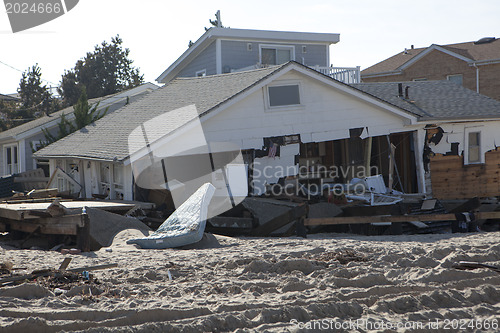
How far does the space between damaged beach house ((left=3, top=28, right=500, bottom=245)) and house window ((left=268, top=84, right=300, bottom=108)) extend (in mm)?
31

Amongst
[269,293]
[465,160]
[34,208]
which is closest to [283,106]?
[465,160]

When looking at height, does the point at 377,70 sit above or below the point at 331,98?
above

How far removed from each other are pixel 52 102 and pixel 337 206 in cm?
3977

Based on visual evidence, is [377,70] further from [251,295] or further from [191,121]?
[251,295]

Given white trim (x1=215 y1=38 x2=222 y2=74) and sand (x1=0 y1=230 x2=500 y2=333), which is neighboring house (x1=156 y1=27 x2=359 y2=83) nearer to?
white trim (x1=215 y1=38 x2=222 y2=74)

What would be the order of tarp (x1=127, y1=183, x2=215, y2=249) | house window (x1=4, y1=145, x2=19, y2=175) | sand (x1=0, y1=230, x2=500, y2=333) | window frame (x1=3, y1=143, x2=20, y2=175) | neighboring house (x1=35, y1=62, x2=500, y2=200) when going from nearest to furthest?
sand (x1=0, y1=230, x2=500, y2=333) < tarp (x1=127, y1=183, x2=215, y2=249) < neighboring house (x1=35, y1=62, x2=500, y2=200) < window frame (x1=3, y1=143, x2=20, y2=175) < house window (x1=4, y1=145, x2=19, y2=175)

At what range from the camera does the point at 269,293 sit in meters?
8.13

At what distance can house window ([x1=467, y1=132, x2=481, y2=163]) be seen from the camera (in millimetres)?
21641

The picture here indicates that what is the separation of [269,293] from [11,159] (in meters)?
28.9

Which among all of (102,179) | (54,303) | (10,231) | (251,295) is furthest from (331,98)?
(54,303)

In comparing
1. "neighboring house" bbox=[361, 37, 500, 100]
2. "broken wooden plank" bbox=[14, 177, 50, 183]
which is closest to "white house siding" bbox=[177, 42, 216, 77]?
"broken wooden plank" bbox=[14, 177, 50, 183]

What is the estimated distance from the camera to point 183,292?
26.5 feet

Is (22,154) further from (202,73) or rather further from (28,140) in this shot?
(202,73)

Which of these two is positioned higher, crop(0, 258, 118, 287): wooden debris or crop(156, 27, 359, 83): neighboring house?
crop(156, 27, 359, 83): neighboring house
